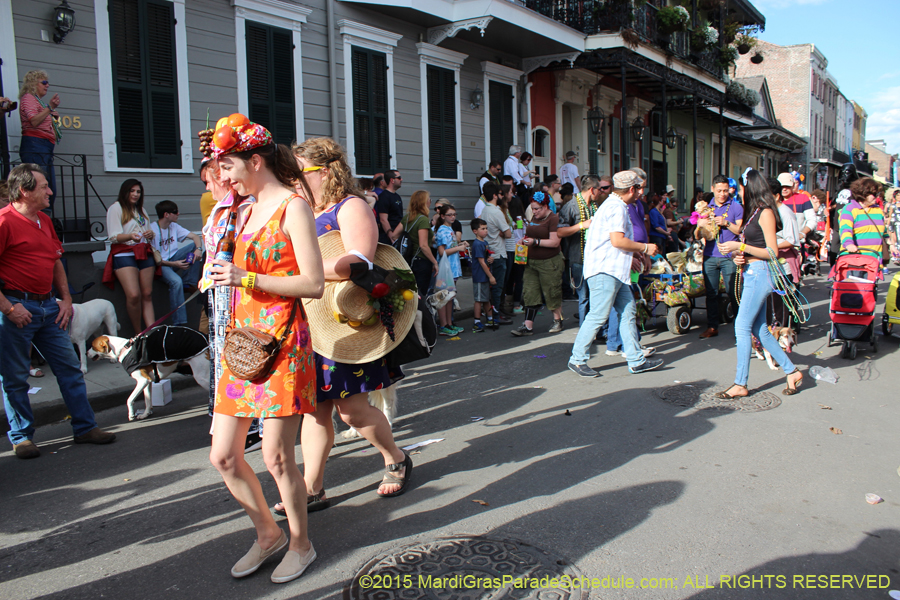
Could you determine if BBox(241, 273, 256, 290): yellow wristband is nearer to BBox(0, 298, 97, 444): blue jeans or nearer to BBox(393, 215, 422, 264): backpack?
BBox(0, 298, 97, 444): blue jeans

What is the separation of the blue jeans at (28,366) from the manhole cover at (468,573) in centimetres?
323

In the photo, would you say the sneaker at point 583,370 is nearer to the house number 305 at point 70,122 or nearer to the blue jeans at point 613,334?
the blue jeans at point 613,334

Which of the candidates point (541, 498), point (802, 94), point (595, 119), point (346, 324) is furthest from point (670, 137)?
point (802, 94)

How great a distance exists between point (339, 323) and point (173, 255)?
5.72m

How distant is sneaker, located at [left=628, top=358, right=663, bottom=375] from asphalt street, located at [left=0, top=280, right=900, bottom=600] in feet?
1.57

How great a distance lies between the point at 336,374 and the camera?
3584 mm

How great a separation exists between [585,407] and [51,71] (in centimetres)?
779

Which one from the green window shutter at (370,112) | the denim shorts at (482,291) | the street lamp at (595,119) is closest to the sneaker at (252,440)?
Answer: the denim shorts at (482,291)

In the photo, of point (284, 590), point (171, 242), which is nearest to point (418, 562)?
point (284, 590)

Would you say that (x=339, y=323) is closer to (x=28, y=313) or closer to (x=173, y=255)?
(x=28, y=313)

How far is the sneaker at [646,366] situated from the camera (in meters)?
6.85

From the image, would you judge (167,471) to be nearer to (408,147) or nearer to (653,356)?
(653,356)

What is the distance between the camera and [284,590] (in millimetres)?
2992

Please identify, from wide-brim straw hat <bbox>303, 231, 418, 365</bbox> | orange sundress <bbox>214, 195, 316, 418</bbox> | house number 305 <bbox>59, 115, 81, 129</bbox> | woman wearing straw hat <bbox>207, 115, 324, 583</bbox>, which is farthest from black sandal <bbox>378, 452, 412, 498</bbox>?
house number 305 <bbox>59, 115, 81, 129</bbox>
